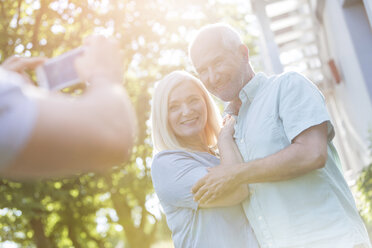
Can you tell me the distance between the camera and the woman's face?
3029 mm

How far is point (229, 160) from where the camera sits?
8.66 feet

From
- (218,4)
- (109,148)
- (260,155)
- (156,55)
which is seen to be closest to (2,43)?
(156,55)

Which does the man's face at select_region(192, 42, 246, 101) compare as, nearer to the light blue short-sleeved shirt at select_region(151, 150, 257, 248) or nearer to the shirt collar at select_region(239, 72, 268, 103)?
the shirt collar at select_region(239, 72, 268, 103)

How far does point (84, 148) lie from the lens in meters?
1.05

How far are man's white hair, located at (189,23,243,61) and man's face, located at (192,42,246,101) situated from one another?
0.06ft

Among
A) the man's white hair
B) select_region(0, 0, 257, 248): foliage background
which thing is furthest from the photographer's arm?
select_region(0, 0, 257, 248): foliage background

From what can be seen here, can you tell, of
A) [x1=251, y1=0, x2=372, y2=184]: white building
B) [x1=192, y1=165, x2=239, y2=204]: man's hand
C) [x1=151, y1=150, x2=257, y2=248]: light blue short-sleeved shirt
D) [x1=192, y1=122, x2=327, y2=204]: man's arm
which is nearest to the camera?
[x1=192, y1=122, x2=327, y2=204]: man's arm

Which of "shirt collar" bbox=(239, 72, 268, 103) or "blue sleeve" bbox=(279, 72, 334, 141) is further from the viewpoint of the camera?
"shirt collar" bbox=(239, 72, 268, 103)

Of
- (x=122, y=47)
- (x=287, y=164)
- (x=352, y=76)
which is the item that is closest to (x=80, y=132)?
(x=287, y=164)

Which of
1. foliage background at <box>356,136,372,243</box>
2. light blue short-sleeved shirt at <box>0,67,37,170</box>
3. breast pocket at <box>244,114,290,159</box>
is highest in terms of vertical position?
light blue short-sleeved shirt at <box>0,67,37,170</box>

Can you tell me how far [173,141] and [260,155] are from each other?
0.67 meters

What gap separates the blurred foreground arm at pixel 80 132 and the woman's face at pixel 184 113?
5.86 feet

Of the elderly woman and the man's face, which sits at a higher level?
the man's face

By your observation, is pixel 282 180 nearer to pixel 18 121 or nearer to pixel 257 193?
pixel 257 193
